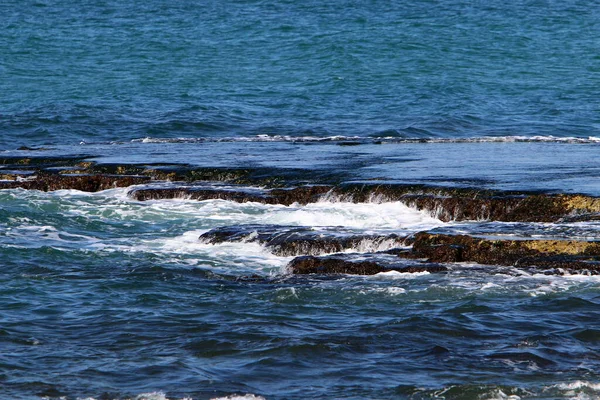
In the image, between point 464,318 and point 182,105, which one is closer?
point 464,318

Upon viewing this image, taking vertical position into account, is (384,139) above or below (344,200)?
below

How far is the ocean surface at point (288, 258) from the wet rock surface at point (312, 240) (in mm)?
235

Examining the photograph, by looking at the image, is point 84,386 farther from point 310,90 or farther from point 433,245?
point 310,90

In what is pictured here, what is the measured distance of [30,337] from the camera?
10.3 meters

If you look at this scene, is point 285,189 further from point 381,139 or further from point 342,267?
point 381,139

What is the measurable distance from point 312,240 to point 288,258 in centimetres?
36

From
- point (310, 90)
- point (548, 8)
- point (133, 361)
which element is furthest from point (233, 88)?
point (133, 361)

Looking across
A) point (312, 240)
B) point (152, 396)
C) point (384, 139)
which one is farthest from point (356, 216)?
point (384, 139)

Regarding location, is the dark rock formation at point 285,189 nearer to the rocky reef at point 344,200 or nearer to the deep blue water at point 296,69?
the rocky reef at point 344,200

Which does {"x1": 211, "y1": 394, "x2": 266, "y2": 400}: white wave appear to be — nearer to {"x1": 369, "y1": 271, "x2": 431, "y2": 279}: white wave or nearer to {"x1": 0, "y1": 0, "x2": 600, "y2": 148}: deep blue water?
{"x1": 369, "y1": 271, "x2": 431, "y2": 279}: white wave

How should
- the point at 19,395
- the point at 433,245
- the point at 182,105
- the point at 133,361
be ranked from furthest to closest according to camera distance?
the point at 182,105
the point at 433,245
the point at 133,361
the point at 19,395

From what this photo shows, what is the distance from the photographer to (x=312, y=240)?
1337cm

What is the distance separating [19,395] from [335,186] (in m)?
9.29

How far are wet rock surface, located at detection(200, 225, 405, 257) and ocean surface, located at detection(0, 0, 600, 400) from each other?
9.3 inches
